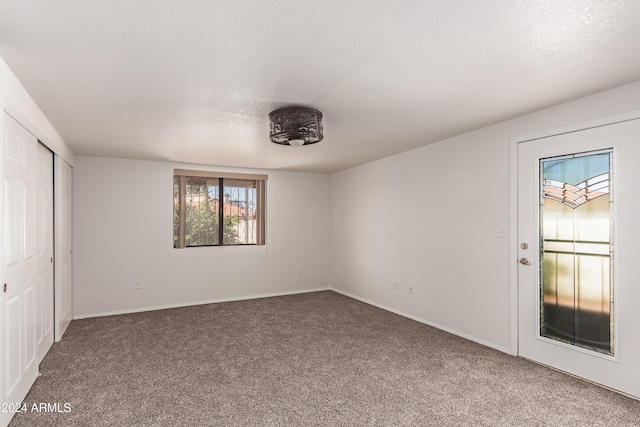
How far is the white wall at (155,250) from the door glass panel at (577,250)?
13.6 feet

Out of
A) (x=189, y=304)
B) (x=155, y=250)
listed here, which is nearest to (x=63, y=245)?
(x=155, y=250)

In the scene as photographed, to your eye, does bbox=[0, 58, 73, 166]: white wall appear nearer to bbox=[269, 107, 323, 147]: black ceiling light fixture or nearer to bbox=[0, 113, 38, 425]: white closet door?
bbox=[0, 113, 38, 425]: white closet door

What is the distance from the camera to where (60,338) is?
3.81 m

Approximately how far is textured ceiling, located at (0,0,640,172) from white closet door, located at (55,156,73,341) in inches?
31.6

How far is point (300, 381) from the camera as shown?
9.29 feet

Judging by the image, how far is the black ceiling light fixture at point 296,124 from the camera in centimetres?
288

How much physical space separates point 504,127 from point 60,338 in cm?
524

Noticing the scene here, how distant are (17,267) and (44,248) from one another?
3.07 ft

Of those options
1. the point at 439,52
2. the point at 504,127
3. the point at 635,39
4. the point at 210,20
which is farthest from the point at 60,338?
the point at 635,39

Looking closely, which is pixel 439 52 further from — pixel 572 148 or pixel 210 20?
pixel 572 148

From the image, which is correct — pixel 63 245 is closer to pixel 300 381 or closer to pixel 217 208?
pixel 217 208

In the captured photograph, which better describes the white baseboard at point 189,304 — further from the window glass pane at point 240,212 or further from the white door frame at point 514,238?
the white door frame at point 514,238

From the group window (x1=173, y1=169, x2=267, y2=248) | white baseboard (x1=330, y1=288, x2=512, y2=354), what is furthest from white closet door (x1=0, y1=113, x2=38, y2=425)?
white baseboard (x1=330, y1=288, x2=512, y2=354)

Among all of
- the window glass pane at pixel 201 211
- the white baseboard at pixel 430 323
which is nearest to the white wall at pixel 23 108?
the window glass pane at pixel 201 211
